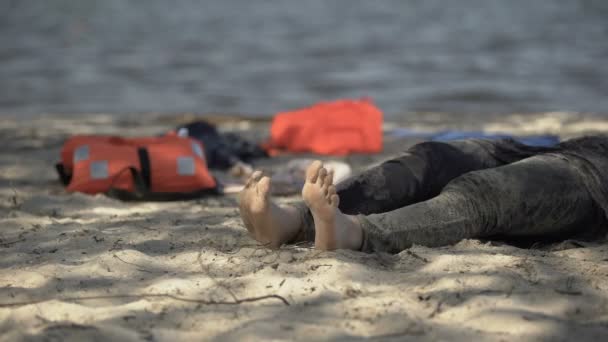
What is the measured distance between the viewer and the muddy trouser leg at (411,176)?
283cm

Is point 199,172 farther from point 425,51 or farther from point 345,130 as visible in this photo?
point 425,51

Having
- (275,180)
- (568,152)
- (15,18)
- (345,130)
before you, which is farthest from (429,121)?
(15,18)

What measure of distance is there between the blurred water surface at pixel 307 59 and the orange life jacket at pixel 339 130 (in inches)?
115

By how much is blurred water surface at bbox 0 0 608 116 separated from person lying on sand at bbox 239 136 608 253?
5.24 metres

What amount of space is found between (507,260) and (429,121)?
458cm

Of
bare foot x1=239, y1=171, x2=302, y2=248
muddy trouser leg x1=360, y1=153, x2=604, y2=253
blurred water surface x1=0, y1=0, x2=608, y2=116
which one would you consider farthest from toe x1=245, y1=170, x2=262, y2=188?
blurred water surface x1=0, y1=0, x2=608, y2=116

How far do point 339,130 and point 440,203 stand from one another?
2.55 metres

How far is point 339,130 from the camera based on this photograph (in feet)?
17.0

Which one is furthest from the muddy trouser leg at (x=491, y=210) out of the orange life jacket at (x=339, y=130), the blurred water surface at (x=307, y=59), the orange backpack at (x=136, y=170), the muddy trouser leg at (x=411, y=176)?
the blurred water surface at (x=307, y=59)

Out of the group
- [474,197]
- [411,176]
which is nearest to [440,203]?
[474,197]

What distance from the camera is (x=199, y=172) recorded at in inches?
159

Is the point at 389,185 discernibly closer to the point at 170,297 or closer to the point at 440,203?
the point at 440,203

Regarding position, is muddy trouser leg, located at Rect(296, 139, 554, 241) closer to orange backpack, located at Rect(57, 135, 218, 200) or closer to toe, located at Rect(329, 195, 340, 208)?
toe, located at Rect(329, 195, 340, 208)

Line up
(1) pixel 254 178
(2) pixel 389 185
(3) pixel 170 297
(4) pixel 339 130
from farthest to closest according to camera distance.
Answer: (4) pixel 339 130
(2) pixel 389 185
(1) pixel 254 178
(3) pixel 170 297
